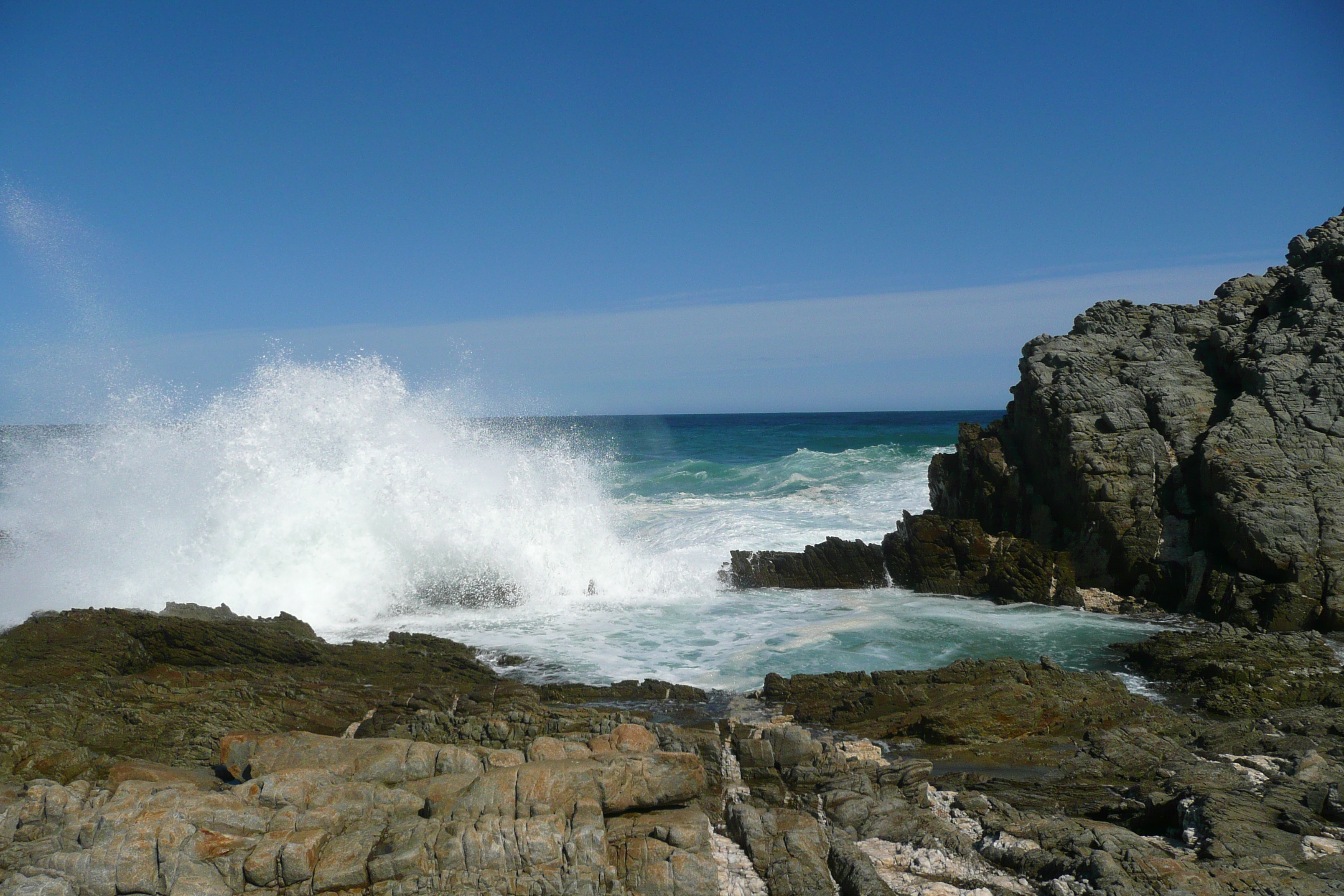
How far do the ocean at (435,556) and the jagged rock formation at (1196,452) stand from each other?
1.59m

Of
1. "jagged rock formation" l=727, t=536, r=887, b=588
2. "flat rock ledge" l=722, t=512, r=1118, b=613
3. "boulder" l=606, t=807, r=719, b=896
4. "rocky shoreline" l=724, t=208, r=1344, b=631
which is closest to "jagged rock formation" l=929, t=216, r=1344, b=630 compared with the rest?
"rocky shoreline" l=724, t=208, r=1344, b=631

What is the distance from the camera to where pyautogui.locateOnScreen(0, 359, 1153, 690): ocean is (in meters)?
11.3

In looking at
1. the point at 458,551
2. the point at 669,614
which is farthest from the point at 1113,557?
the point at 458,551

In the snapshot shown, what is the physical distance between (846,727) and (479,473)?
38.5 feet

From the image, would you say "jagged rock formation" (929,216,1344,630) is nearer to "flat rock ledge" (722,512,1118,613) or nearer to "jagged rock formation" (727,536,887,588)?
"flat rock ledge" (722,512,1118,613)

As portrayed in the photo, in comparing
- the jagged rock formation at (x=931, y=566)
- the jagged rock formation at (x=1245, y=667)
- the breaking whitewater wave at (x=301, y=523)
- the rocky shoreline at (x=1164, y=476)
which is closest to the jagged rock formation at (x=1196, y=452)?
the rocky shoreline at (x=1164, y=476)

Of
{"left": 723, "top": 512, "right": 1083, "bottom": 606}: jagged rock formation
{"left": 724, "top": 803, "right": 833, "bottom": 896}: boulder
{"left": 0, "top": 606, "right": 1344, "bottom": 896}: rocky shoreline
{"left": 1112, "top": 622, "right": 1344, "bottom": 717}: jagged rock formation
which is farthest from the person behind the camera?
{"left": 723, "top": 512, "right": 1083, "bottom": 606}: jagged rock formation

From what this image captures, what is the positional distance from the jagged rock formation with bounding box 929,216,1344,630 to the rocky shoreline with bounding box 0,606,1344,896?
8.23 ft

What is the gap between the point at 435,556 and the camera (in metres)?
15.0

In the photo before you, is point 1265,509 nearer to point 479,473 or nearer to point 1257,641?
point 1257,641

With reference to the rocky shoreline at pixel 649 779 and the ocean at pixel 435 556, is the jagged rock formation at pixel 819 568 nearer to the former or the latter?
the ocean at pixel 435 556

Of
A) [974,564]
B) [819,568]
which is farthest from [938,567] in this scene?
[819,568]

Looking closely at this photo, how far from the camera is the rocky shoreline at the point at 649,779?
173 inches

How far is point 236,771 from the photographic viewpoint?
5.40 meters
